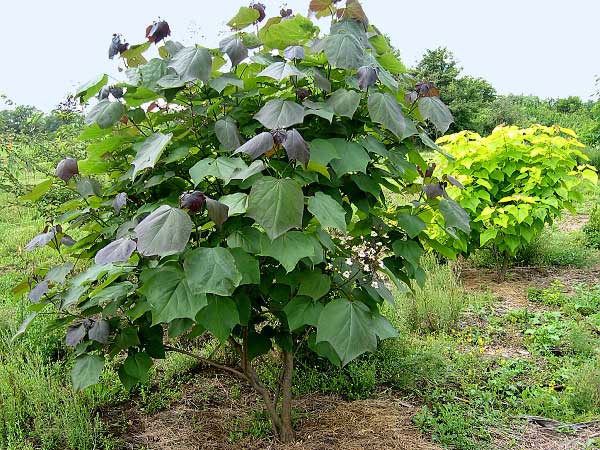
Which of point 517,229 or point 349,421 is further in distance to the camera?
point 517,229

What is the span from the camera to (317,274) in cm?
183

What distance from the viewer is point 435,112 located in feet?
5.79

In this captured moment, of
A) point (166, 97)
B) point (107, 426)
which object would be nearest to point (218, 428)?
point (107, 426)

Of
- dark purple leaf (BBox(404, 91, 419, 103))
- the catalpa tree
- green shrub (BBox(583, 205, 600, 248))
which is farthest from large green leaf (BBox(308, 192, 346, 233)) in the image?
green shrub (BBox(583, 205, 600, 248))

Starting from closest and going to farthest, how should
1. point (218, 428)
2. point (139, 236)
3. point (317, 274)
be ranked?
point (139, 236) → point (317, 274) → point (218, 428)

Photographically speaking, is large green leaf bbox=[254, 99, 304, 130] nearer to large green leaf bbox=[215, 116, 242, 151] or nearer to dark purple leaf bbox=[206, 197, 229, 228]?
large green leaf bbox=[215, 116, 242, 151]

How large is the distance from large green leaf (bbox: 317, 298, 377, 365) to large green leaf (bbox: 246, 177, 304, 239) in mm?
419

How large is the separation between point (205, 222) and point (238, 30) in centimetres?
70

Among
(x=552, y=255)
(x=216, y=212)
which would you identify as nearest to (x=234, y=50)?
(x=216, y=212)

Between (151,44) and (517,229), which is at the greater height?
(151,44)

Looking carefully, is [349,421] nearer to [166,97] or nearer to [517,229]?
[166,97]

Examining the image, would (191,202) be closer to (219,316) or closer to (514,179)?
(219,316)

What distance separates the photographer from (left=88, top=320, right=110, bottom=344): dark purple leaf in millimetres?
1830

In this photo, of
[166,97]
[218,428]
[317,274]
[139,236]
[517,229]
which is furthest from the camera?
[517,229]
